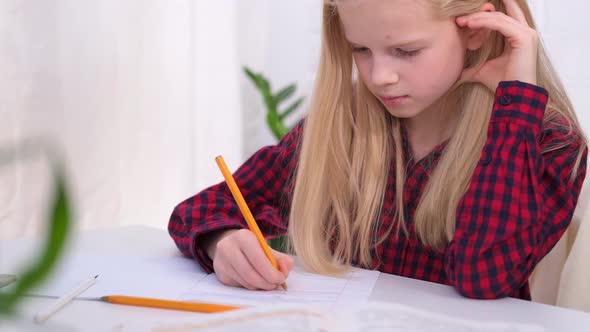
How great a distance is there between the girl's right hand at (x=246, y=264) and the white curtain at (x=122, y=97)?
2.33ft

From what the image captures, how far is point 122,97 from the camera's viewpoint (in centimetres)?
176

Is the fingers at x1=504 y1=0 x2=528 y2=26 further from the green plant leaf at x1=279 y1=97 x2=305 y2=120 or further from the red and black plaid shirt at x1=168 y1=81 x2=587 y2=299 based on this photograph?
the green plant leaf at x1=279 y1=97 x2=305 y2=120

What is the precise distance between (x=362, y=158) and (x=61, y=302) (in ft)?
1.65

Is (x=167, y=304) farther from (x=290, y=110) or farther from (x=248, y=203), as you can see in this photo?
(x=290, y=110)

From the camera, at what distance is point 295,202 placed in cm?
90

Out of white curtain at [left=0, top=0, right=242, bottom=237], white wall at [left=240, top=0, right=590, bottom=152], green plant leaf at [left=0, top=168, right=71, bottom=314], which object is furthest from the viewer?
white wall at [left=240, top=0, right=590, bottom=152]

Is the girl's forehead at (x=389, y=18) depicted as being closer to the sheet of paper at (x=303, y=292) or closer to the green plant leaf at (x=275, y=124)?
the sheet of paper at (x=303, y=292)

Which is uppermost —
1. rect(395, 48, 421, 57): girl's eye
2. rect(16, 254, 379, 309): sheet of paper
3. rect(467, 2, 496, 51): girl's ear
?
rect(467, 2, 496, 51): girl's ear

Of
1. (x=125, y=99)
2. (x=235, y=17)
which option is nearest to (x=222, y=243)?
(x=125, y=99)

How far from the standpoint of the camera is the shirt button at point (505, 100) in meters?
0.76

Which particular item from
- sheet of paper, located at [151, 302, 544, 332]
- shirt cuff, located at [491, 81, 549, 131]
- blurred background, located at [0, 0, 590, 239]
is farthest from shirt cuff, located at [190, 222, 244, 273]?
blurred background, located at [0, 0, 590, 239]

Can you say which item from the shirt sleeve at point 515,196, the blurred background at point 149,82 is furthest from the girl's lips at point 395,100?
the blurred background at point 149,82

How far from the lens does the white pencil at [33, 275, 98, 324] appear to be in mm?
530

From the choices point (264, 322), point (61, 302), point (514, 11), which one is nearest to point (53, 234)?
point (264, 322)
